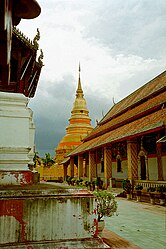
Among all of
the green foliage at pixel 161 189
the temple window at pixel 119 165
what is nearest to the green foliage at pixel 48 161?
the temple window at pixel 119 165

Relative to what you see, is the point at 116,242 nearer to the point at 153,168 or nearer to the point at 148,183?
the point at 148,183

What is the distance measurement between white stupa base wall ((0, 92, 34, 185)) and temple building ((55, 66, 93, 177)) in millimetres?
27692

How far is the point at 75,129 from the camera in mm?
33031

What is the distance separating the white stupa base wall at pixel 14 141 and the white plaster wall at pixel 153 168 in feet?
39.9

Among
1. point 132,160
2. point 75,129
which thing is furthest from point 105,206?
point 75,129

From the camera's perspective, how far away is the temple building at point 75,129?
32281 millimetres

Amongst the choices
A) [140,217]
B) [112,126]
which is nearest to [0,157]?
[140,217]

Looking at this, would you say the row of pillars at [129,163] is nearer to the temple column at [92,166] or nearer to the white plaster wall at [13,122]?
the temple column at [92,166]

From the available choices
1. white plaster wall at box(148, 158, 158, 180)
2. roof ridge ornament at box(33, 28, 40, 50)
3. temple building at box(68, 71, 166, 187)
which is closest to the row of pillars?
temple building at box(68, 71, 166, 187)

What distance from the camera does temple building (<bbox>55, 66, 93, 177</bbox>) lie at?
3228 cm

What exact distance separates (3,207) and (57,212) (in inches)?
20.9

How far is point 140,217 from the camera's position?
25.1 ft

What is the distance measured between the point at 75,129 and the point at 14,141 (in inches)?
1172

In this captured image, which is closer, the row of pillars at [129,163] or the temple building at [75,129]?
the row of pillars at [129,163]
